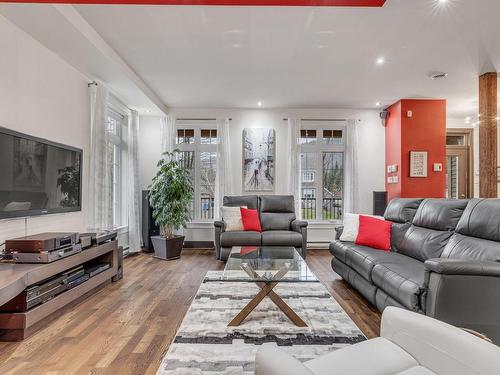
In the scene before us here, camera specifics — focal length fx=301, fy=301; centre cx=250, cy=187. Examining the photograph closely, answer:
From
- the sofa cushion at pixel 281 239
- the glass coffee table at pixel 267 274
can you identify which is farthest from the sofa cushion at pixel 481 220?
the sofa cushion at pixel 281 239

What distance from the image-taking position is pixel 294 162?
228 inches

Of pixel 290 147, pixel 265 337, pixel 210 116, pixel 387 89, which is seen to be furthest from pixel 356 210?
pixel 265 337

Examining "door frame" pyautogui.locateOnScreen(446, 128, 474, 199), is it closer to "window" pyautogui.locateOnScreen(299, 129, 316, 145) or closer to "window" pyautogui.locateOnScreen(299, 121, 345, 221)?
"window" pyautogui.locateOnScreen(299, 121, 345, 221)

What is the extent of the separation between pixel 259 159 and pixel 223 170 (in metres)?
0.75

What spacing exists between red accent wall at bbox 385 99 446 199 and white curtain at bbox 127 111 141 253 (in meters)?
4.62

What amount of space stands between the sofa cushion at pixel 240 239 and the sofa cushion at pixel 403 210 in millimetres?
1767

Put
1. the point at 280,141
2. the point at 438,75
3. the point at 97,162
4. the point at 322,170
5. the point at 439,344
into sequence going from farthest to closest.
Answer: the point at 322,170
the point at 280,141
the point at 438,75
the point at 97,162
the point at 439,344

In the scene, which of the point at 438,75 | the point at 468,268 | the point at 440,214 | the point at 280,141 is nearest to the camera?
the point at 468,268

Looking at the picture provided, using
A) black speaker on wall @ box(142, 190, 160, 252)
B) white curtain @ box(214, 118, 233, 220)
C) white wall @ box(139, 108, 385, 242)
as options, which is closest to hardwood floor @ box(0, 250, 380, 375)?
black speaker on wall @ box(142, 190, 160, 252)

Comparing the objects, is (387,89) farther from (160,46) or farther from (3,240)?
(3,240)

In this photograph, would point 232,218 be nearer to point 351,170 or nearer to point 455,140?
point 351,170

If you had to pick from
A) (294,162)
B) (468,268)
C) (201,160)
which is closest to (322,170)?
(294,162)

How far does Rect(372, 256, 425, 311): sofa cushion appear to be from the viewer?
201cm

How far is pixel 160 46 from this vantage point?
11.0 ft
